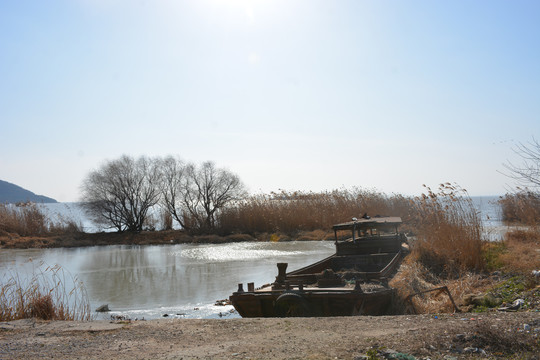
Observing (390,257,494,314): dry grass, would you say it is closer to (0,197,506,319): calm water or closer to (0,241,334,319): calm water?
(0,197,506,319): calm water

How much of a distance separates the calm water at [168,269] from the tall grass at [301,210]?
335 cm

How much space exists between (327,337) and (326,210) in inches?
925

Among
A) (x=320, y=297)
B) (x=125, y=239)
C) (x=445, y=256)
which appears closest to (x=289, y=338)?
(x=320, y=297)

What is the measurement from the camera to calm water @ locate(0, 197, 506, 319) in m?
12.1

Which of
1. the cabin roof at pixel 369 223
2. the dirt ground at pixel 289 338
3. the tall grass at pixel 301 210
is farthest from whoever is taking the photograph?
the tall grass at pixel 301 210

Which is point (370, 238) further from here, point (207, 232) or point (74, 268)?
A: point (207, 232)

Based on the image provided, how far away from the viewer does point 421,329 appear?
548cm

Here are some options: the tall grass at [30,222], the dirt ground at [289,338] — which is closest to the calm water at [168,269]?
the dirt ground at [289,338]

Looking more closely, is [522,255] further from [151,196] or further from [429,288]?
[151,196]

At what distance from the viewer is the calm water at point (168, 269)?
477 inches

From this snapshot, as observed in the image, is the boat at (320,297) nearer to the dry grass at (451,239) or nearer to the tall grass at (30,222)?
the dry grass at (451,239)

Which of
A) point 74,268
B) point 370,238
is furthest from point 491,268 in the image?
point 74,268

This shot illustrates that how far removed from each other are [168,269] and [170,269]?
91mm

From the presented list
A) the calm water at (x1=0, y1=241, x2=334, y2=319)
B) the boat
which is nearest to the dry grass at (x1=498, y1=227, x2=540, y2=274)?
the boat
